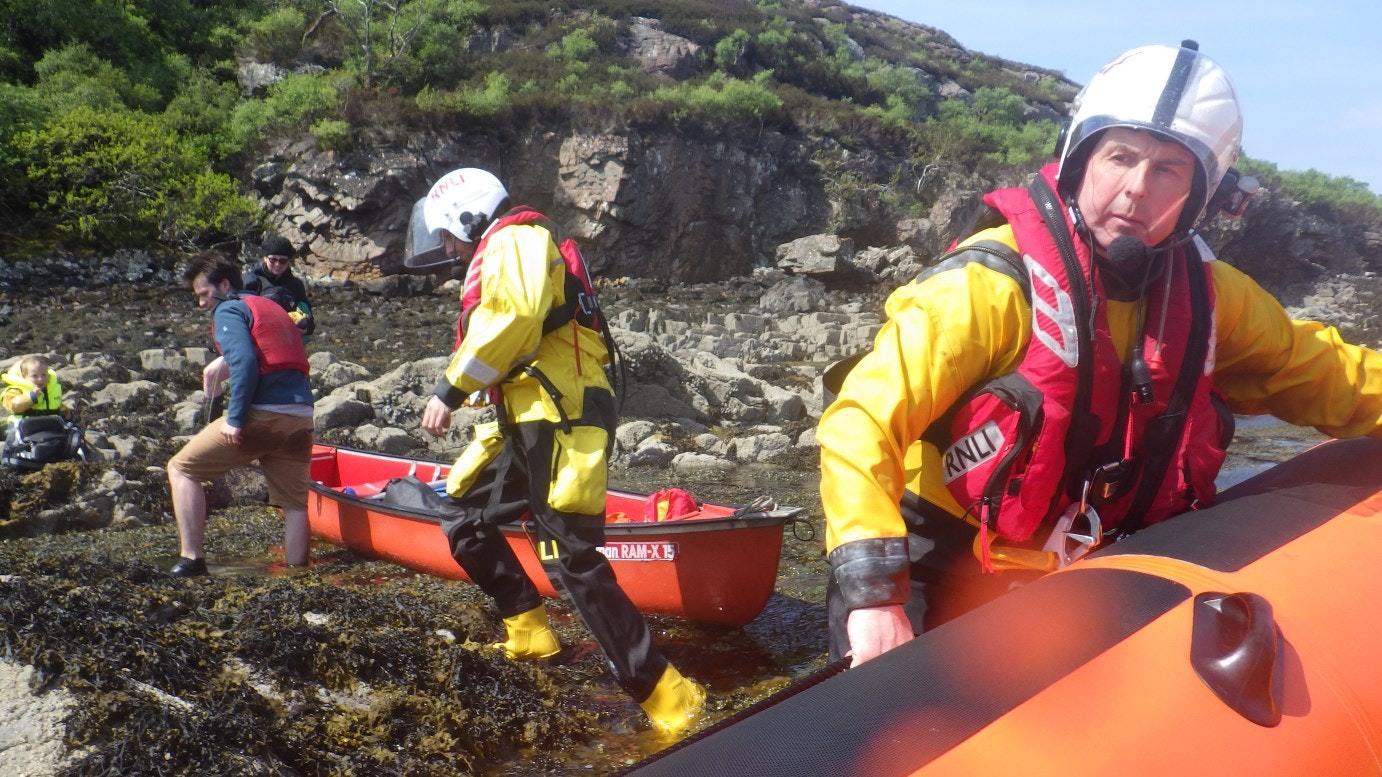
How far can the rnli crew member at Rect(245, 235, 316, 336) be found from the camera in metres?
7.26

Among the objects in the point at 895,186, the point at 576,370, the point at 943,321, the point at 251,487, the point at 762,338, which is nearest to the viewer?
the point at 943,321

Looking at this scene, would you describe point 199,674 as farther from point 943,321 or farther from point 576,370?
point 943,321

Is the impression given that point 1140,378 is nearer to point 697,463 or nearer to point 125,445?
point 697,463

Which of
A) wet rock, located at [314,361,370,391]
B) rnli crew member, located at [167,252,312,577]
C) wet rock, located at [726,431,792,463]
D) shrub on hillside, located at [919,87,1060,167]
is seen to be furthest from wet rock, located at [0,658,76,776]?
shrub on hillside, located at [919,87,1060,167]

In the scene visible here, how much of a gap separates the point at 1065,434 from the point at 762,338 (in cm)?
1735

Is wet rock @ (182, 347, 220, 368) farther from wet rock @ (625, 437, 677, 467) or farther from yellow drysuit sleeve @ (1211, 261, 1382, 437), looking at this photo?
yellow drysuit sleeve @ (1211, 261, 1382, 437)

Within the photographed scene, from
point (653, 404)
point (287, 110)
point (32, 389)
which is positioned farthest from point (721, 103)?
point (32, 389)

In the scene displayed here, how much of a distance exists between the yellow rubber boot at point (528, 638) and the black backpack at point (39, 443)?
4852mm

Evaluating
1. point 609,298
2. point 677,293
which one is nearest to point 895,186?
point 677,293

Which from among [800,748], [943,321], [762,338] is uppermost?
[943,321]

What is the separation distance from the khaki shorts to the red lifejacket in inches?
11.4

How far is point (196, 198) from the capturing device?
2703 cm

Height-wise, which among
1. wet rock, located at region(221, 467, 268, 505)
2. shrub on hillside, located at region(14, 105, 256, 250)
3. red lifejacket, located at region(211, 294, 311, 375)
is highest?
red lifejacket, located at region(211, 294, 311, 375)

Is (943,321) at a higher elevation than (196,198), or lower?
higher
